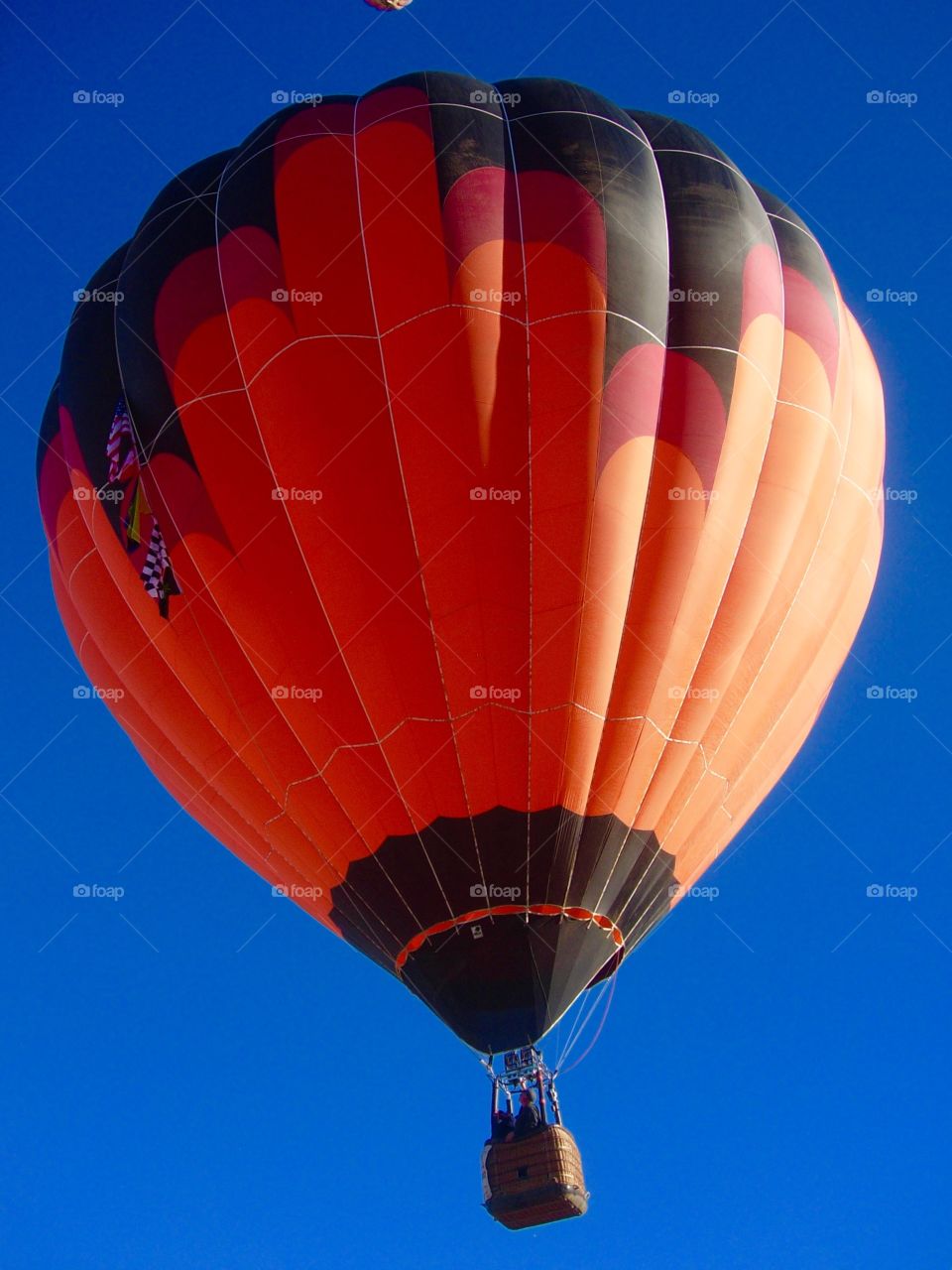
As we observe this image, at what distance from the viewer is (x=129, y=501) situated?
32.7 ft

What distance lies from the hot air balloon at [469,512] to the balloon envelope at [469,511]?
0.07 ft

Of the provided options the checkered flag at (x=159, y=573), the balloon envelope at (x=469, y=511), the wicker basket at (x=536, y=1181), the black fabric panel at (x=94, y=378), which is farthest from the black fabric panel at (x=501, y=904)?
the black fabric panel at (x=94, y=378)

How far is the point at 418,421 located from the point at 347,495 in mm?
613

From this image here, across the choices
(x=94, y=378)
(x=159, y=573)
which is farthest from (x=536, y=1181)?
(x=94, y=378)

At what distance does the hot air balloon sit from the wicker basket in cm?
47

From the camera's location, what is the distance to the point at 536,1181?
8.81 metres

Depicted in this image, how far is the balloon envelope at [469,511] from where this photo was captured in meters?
9.07

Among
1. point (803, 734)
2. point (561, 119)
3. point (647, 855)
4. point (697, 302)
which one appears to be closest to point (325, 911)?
point (647, 855)

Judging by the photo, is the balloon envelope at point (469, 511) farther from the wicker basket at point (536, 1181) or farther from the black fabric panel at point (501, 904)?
the wicker basket at point (536, 1181)

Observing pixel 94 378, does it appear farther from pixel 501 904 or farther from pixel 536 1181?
pixel 536 1181

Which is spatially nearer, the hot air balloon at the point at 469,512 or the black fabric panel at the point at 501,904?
the black fabric panel at the point at 501,904

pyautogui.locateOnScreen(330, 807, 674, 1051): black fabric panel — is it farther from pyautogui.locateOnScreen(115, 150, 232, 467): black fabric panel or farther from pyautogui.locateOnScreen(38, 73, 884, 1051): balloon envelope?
pyautogui.locateOnScreen(115, 150, 232, 467): black fabric panel

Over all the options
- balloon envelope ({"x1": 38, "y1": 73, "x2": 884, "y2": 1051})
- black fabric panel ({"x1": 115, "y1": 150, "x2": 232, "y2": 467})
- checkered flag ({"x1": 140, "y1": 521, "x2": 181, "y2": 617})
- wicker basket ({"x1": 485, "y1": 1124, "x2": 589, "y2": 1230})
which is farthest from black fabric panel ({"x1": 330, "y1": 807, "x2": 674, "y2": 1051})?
black fabric panel ({"x1": 115, "y1": 150, "x2": 232, "y2": 467})

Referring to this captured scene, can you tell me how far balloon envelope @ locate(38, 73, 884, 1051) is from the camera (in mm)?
9070
